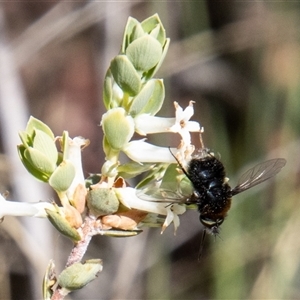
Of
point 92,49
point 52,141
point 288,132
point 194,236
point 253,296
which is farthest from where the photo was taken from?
point 92,49

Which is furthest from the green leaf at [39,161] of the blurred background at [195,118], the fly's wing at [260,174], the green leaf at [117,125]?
the blurred background at [195,118]

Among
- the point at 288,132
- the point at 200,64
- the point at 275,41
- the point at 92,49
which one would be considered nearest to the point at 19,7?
the point at 92,49

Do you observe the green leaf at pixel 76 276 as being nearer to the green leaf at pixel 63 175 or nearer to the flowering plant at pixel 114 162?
the flowering plant at pixel 114 162

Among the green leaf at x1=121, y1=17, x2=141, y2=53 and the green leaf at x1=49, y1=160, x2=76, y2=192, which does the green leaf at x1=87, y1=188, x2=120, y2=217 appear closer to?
the green leaf at x1=49, y1=160, x2=76, y2=192

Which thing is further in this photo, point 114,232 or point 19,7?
point 19,7

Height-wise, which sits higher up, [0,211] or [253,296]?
[0,211]

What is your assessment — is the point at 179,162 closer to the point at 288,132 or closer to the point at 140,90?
the point at 140,90
